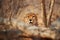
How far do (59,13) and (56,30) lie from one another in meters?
5.17

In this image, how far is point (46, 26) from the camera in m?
2.87

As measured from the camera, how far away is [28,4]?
325 inches

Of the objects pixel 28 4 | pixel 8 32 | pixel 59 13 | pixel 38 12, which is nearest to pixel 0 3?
pixel 28 4

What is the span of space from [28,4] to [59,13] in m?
1.48

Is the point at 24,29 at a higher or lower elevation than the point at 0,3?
lower

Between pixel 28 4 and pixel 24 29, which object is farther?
pixel 28 4

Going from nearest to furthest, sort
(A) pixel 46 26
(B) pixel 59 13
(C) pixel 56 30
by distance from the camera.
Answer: (C) pixel 56 30, (A) pixel 46 26, (B) pixel 59 13

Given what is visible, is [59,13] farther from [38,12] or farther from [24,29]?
[24,29]

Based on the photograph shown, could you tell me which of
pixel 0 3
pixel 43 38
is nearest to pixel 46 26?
pixel 43 38

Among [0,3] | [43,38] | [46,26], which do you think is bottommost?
[43,38]

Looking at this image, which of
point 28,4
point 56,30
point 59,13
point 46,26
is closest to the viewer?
point 56,30

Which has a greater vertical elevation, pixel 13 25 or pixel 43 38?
pixel 13 25

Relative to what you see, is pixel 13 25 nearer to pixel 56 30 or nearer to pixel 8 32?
pixel 8 32

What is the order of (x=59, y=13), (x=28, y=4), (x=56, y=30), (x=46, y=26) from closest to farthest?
(x=56, y=30)
(x=46, y=26)
(x=59, y=13)
(x=28, y=4)
